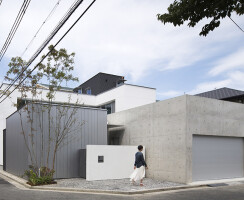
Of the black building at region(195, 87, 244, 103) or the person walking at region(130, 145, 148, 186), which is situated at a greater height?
the black building at region(195, 87, 244, 103)

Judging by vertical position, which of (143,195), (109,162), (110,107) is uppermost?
(110,107)

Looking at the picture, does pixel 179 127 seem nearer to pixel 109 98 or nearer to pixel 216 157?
pixel 216 157

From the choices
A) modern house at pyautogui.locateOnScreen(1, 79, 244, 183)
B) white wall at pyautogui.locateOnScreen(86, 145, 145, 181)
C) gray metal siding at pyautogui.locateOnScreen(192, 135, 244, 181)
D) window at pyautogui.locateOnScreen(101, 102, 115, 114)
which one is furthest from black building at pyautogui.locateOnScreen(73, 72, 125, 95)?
gray metal siding at pyautogui.locateOnScreen(192, 135, 244, 181)

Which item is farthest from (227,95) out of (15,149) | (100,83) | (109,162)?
(15,149)

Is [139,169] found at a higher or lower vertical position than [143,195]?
higher

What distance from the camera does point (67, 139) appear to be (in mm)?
14766

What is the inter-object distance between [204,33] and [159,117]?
25.3 ft

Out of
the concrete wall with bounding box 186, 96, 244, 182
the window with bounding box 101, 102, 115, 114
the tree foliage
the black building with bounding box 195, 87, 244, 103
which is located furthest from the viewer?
the window with bounding box 101, 102, 115, 114

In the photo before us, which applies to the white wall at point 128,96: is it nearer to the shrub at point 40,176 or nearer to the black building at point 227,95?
the black building at point 227,95

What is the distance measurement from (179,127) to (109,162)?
12.8 feet

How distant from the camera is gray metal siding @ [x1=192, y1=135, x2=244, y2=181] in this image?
13.4 metres

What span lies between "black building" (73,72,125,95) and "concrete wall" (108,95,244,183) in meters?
17.1

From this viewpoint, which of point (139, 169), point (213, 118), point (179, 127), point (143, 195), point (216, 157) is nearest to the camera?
point (143, 195)

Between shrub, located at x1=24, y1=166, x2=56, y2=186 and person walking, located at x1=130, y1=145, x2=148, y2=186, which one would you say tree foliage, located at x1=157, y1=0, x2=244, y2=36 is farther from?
shrub, located at x1=24, y1=166, x2=56, y2=186
